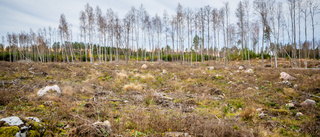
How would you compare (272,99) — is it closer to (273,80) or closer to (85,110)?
(273,80)

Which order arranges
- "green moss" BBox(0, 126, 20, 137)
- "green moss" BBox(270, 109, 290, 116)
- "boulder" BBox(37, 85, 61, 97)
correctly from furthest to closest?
1. "boulder" BBox(37, 85, 61, 97)
2. "green moss" BBox(270, 109, 290, 116)
3. "green moss" BBox(0, 126, 20, 137)

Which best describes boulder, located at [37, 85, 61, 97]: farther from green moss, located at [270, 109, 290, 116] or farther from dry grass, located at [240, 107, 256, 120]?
green moss, located at [270, 109, 290, 116]

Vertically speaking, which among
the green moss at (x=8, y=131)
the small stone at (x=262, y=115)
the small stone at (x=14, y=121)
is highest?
the small stone at (x=14, y=121)

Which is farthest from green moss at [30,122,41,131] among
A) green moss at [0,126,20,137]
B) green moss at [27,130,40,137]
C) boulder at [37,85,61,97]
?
boulder at [37,85,61,97]

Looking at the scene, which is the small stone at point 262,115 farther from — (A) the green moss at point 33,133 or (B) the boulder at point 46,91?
(B) the boulder at point 46,91

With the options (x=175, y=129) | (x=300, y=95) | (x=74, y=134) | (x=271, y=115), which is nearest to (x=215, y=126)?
(x=175, y=129)

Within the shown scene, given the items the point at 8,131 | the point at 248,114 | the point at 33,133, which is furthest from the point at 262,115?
the point at 8,131

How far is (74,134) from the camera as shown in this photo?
3.58 m

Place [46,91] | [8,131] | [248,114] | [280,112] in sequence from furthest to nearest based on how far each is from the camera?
[46,91] → [280,112] → [248,114] → [8,131]

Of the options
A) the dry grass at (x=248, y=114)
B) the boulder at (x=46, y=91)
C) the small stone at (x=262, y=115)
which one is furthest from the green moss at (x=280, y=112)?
the boulder at (x=46, y=91)

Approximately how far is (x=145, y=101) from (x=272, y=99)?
276 inches

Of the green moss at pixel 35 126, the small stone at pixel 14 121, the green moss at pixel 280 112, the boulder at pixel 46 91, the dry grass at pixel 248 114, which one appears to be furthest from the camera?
the boulder at pixel 46 91

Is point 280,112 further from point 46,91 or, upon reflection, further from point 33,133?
point 46,91

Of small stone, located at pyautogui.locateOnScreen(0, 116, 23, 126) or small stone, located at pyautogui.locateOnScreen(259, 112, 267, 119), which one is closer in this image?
small stone, located at pyautogui.locateOnScreen(0, 116, 23, 126)
